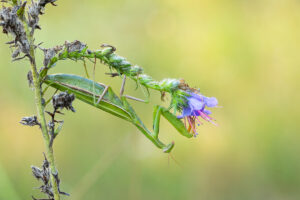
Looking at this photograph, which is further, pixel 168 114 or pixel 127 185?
pixel 127 185

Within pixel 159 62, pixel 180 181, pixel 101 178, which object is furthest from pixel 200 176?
pixel 159 62

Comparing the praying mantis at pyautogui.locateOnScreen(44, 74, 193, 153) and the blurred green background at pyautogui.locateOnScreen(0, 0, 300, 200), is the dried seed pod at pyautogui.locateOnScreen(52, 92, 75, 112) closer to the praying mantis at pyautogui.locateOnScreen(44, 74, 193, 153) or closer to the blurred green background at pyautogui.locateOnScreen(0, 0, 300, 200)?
the praying mantis at pyautogui.locateOnScreen(44, 74, 193, 153)

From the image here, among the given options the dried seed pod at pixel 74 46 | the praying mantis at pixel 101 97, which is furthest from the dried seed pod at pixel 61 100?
the dried seed pod at pixel 74 46

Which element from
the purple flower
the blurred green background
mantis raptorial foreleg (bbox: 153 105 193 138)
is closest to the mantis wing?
mantis raptorial foreleg (bbox: 153 105 193 138)

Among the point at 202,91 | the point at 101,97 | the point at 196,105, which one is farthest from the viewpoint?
the point at 202,91

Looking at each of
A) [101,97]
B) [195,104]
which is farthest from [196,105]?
[101,97]

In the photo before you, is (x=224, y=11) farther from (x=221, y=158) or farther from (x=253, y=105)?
(x=221, y=158)

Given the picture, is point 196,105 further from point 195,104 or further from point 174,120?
point 174,120

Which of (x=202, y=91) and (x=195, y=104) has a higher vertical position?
(x=202, y=91)

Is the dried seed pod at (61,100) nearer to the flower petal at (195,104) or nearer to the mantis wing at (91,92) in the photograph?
the mantis wing at (91,92)
